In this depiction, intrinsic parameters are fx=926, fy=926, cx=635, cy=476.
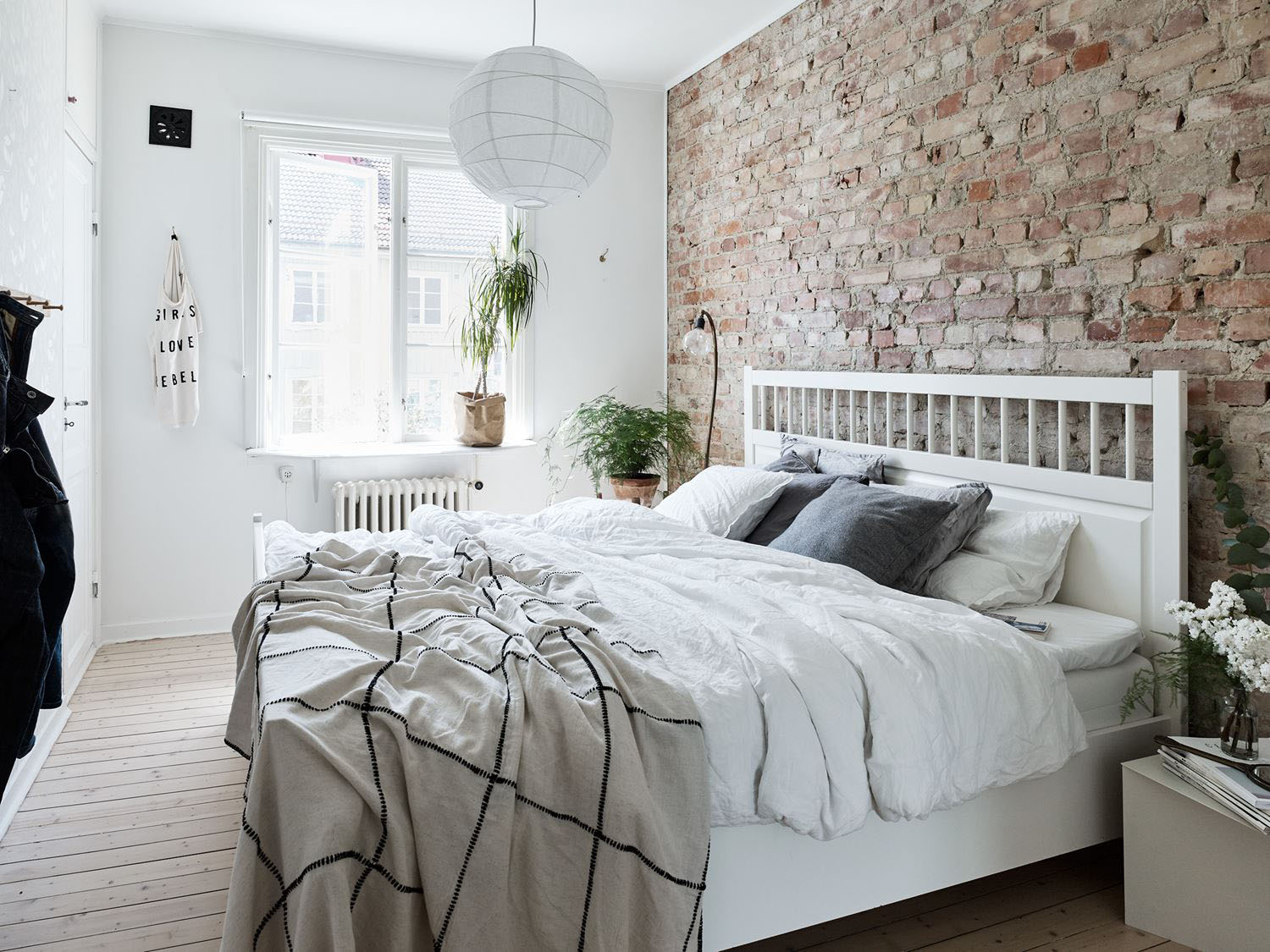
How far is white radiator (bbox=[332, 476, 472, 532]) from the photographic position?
4.55m

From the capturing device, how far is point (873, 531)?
272cm

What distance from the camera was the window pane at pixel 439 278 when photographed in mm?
4793

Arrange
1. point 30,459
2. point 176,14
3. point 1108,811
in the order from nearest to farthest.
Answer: point 30,459
point 1108,811
point 176,14

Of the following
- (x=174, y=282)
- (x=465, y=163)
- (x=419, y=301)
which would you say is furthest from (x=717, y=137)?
(x=174, y=282)

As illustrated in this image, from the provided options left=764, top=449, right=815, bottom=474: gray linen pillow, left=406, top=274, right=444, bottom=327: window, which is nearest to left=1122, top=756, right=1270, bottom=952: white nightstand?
left=764, top=449, right=815, bottom=474: gray linen pillow

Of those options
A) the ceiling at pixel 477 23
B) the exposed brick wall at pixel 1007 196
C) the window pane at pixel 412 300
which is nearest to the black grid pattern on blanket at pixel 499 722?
the exposed brick wall at pixel 1007 196

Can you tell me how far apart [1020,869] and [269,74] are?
4.51 meters

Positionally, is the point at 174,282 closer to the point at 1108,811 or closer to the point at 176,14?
the point at 176,14

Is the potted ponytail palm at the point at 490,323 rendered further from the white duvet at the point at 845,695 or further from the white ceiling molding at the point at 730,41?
the white duvet at the point at 845,695

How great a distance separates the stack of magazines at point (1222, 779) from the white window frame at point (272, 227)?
3742 millimetres

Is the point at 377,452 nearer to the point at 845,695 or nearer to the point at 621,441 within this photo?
the point at 621,441

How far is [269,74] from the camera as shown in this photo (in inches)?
175

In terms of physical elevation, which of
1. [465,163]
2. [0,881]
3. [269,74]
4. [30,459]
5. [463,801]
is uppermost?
[269,74]

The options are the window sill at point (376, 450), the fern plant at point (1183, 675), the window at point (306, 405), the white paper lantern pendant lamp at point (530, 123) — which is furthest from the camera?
the window at point (306, 405)
